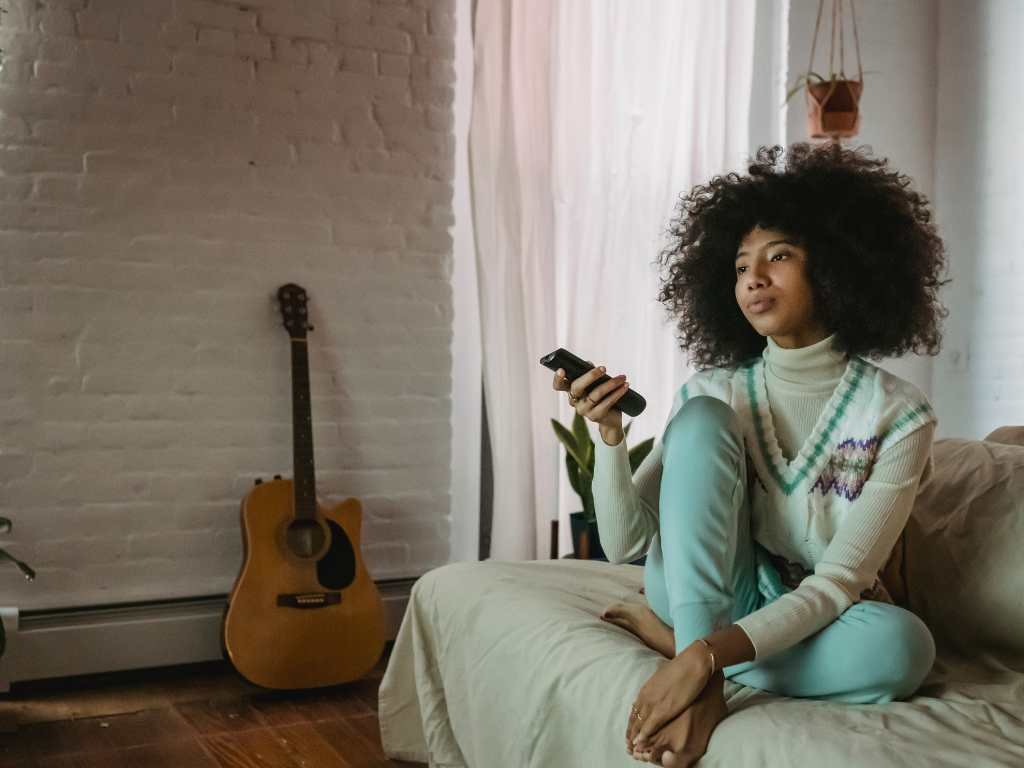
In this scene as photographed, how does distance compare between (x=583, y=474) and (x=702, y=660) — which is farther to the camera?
(x=583, y=474)

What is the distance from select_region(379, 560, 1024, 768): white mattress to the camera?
4.57 feet

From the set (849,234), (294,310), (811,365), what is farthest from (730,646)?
(294,310)

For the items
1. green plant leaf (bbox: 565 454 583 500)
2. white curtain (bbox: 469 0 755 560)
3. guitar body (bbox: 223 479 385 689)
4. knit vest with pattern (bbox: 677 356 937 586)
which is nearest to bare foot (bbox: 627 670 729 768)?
knit vest with pattern (bbox: 677 356 937 586)

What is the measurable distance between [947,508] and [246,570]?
5.96ft

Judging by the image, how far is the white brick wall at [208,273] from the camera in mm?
3090

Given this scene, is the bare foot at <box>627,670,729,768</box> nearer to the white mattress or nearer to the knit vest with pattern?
the white mattress

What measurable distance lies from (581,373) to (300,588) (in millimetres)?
1573

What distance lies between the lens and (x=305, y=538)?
314 cm

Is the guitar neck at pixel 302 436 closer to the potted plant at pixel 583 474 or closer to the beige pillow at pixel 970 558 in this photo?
the potted plant at pixel 583 474

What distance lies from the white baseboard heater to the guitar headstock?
2.59ft

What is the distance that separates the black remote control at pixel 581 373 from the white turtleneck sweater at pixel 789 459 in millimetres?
96

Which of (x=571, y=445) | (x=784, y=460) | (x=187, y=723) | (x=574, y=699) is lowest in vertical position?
(x=187, y=723)

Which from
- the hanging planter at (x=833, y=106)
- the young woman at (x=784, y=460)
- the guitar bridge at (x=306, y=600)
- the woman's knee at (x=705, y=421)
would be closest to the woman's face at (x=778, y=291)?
the young woman at (x=784, y=460)

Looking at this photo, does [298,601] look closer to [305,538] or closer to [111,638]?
[305,538]
